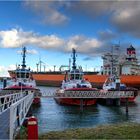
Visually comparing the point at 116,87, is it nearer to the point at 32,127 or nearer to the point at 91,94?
the point at 91,94

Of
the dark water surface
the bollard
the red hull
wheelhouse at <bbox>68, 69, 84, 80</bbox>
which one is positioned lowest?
the dark water surface

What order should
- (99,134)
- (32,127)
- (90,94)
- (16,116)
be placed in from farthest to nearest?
(90,94), (16,116), (99,134), (32,127)

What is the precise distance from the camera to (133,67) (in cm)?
13788

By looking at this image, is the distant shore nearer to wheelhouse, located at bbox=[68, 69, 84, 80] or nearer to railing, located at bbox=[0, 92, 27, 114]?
railing, located at bbox=[0, 92, 27, 114]

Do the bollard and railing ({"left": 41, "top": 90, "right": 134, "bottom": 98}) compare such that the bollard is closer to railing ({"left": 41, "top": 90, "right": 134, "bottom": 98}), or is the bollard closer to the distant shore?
the distant shore

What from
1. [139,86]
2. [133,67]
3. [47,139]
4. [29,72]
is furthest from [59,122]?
[133,67]

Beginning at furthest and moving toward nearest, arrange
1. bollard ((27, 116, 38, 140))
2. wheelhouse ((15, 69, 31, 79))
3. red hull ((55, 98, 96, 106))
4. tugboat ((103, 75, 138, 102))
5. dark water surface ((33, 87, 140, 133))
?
wheelhouse ((15, 69, 31, 79))
tugboat ((103, 75, 138, 102))
red hull ((55, 98, 96, 106))
dark water surface ((33, 87, 140, 133))
bollard ((27, 116, 38, 140))

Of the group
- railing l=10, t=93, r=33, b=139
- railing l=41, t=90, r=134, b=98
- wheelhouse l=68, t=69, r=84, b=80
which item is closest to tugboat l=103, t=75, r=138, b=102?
wheelhouse l=68, t=69, r=84, b=80

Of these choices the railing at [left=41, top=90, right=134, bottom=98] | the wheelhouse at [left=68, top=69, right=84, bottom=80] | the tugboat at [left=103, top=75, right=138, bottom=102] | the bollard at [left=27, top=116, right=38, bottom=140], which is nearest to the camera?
the bollard at [left=27, top=116, right=38, bottom=140]

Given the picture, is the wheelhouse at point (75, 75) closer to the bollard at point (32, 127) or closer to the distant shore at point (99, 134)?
the distant shore at point (99, 134)

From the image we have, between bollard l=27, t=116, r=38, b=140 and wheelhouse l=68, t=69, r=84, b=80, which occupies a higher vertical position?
wheelhouse l=68, t=69, r=84, b=80

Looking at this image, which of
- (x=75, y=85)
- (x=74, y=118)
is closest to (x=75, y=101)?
(x=75, y=85)

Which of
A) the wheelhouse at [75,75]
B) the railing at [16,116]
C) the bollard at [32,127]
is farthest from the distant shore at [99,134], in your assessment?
the wheelhouse at [75,75]

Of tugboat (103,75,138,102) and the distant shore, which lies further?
tugboat (103,75,138,102)
